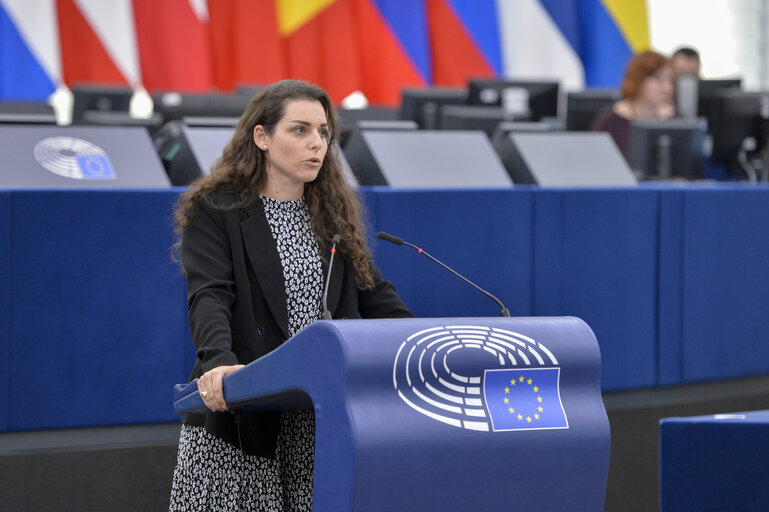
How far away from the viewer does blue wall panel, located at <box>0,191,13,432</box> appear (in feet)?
9.66

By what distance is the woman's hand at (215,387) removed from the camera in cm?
190

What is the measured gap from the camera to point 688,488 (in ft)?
7.48

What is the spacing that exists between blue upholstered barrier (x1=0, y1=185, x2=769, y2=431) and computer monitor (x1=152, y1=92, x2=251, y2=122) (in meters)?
1.49

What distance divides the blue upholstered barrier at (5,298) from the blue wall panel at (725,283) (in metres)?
2.34

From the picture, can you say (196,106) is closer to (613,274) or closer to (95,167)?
(95,167)

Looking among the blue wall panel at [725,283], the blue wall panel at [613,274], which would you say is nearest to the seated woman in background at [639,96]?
the blue wall panel at [725,283]

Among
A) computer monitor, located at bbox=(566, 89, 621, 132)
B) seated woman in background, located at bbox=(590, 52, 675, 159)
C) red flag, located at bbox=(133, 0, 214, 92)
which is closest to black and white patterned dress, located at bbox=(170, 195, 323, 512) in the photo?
seated woman in background, located at bbox=(590, 52, 675, 159)

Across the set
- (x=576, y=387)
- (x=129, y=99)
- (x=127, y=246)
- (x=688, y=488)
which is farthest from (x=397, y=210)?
(x=129, y=99)

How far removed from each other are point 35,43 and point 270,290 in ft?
23.6

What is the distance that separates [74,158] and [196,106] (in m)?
1.81

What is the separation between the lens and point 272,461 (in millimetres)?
2193

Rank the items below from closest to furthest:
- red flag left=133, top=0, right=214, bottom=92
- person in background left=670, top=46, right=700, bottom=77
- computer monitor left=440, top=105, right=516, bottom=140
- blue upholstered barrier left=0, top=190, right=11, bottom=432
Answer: blue upholstered barrier left=0, top=190, right=11, bottom=432 < computer monitor left=440, top=105, right=516, bottom=140 < person in background left=670, top=46, right=700, bottom=77 < red flag left=133, top=0, right=214, bottom=92

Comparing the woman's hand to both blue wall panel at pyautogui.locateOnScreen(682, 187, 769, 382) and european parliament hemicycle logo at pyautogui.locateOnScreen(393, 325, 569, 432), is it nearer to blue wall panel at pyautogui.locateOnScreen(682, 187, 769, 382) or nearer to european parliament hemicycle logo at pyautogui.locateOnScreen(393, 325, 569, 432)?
european parliament hemicycle logo at pyautogui.locateOnScreen(393, 325, 569, 432)

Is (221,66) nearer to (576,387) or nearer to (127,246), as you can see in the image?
(127,246)
